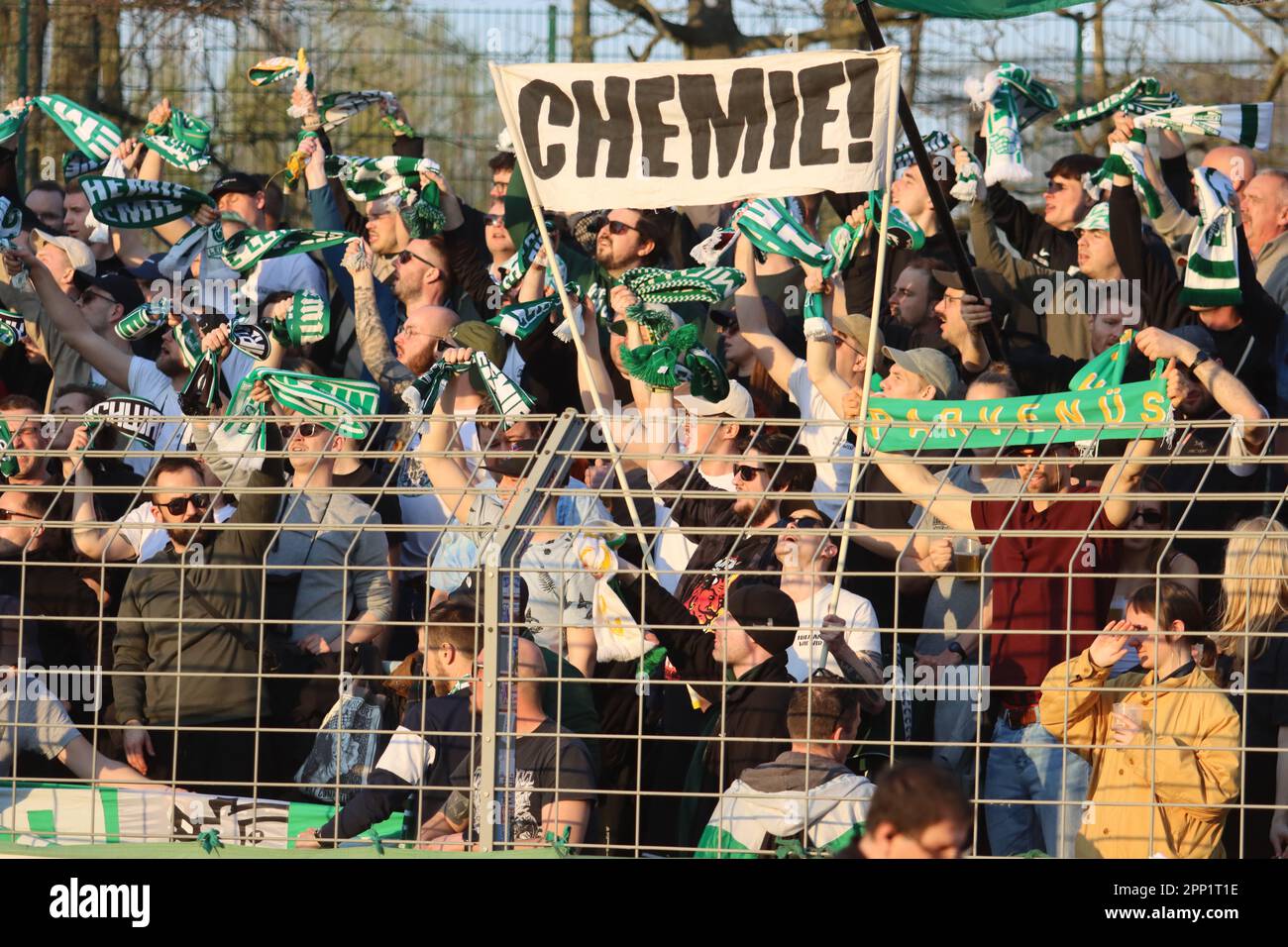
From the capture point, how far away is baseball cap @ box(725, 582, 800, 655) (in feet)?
16.8

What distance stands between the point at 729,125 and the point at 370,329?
2.37 m

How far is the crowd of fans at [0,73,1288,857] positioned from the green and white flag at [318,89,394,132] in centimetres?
10

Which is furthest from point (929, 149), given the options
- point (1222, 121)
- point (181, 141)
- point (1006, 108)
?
point (181, 141)

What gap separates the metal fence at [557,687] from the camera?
4.53m

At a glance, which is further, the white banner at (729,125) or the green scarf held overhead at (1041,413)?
the white banner at (729,125)

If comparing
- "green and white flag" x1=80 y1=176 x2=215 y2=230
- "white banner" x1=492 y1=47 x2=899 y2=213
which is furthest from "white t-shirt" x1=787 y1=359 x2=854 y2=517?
"green and white flag" x1=80 y1=176 x2=215 y2=230

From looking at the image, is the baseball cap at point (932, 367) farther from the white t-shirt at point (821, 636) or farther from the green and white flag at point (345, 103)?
the green and white flag at point (345, 103)

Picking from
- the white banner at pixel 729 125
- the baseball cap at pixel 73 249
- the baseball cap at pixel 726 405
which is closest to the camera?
the white banner at pixel 729 125

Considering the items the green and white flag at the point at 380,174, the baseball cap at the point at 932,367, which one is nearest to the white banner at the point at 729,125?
the baseball cap at the point at 932,367

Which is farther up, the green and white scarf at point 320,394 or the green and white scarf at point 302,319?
the green and white scarf at point 302,319

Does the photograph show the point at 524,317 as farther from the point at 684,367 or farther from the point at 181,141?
the point at 181,141

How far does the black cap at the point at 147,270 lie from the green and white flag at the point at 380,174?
1.07 metres

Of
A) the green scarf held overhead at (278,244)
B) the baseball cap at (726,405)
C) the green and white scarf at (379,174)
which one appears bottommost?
the baseball cap at (726,405)

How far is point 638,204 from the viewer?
6094 millimetres
